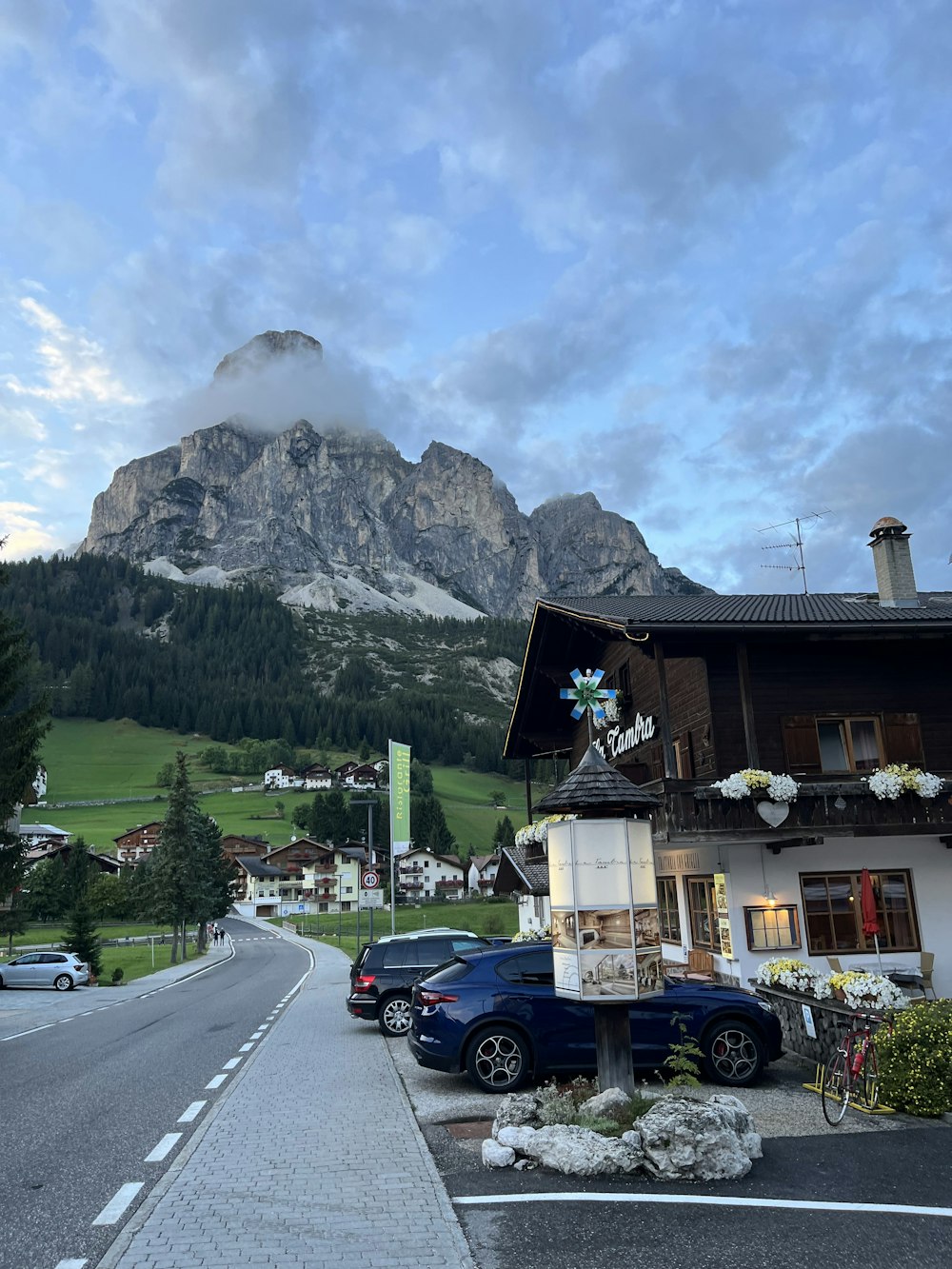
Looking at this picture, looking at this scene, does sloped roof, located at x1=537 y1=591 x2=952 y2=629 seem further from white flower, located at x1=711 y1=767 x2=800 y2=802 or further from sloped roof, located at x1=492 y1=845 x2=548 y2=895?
sloped roof, located at x1=492 y1=845 x2=548 y2=895

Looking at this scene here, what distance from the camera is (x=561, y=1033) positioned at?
1081 centimetres

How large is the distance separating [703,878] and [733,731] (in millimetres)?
3275

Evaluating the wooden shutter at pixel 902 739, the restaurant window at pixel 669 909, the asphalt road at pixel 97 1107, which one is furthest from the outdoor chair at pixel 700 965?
the asphalt road at pixel 97 1107

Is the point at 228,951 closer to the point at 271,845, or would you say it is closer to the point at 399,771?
the point at 399,771

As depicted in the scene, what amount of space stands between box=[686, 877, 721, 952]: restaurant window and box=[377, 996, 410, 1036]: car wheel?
624cm

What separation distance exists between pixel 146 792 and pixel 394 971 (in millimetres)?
133188

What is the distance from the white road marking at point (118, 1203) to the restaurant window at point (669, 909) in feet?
50.7

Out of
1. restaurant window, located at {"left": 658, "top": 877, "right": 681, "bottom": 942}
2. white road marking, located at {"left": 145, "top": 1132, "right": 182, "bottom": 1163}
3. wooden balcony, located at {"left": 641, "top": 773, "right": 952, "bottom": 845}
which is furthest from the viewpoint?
restaurant window, located at {"left": 658, "top": 877, "right": 681, "bottom": 942}

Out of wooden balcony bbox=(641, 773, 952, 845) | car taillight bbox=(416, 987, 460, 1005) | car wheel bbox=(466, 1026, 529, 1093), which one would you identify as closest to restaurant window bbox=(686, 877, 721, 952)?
wooden balcony bbox=(641, 773, 952, 845)

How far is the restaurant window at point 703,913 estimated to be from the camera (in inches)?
723

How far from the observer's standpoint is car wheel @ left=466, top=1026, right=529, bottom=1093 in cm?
1078

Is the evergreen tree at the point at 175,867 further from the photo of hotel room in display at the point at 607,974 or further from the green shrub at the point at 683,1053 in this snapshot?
the photo of hotel room in display at the point at 607,974

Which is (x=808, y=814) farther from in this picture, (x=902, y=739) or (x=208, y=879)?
(x=208, y=879)

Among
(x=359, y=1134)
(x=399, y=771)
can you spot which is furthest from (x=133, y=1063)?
(x=399, y=771)
